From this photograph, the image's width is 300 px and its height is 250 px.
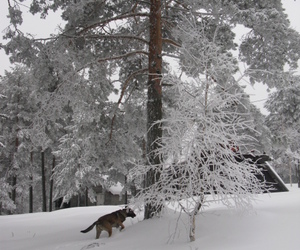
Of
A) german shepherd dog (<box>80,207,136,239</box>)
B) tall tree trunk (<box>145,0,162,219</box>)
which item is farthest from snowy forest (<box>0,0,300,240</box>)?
→ german shepherd dog (<box>80,207,136,239</box>)

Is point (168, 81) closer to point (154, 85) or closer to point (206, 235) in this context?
point (154, 85)

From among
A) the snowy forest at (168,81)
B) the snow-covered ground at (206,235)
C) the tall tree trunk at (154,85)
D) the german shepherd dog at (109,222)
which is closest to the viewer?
the snow-covered ground at (206,235)

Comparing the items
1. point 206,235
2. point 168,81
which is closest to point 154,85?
point 168,81

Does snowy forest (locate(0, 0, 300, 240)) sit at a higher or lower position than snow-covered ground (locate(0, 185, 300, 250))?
higher

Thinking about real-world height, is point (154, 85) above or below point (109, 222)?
above

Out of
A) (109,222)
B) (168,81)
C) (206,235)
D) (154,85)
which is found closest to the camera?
(206,235)

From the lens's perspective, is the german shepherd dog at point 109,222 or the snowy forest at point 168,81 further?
the german shepherd dog at point 109,222

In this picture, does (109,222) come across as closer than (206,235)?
No

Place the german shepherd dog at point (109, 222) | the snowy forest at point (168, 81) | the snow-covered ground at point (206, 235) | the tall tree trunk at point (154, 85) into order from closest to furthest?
the snow-covered ground at point (206, 235)
the snowy forest at point (168, 81)
the german shepherd dog at point (109, 222)
the tall tree trunk at point (154, 85)

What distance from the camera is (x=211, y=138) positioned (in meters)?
4.48

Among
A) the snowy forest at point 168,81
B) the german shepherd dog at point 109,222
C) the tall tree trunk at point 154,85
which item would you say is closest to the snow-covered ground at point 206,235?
the german shepherd dog at point 109,222

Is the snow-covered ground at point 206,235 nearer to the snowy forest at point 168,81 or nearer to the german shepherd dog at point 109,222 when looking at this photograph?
the german shepherd dog at point 109,222

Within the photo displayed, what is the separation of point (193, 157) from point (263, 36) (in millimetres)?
4691

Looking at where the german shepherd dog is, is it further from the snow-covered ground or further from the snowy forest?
the snowy forest
